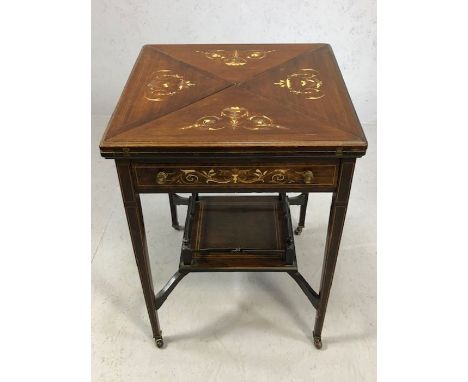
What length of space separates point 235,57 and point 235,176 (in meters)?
0.60

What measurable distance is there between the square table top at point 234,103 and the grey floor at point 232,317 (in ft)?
2.82

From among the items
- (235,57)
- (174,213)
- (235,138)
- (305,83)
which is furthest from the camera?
(174,213)

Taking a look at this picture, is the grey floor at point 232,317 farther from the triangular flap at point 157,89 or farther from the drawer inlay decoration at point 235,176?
the triangular flap at point 157,89

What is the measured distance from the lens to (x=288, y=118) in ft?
4.12

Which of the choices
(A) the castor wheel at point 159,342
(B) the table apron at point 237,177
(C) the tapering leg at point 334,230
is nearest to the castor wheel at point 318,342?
(C) the tapering leg at point 334,230

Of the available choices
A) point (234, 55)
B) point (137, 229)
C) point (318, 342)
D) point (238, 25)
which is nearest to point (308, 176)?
point (137, 229)

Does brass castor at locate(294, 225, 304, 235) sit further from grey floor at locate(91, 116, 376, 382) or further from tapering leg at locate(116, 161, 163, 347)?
tapering leg at locate(116, 161, 163, 347)

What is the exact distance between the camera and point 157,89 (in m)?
1.41

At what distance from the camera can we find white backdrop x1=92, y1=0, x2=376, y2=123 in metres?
2.38

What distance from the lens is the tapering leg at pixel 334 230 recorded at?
3.93 feet

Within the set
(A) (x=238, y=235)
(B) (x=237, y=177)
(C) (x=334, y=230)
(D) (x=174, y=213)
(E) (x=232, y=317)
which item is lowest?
(E) (x=232, y=317)

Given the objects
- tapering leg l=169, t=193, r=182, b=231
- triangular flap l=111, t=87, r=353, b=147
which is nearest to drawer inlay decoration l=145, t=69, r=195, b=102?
triangular flap l=111, t=87, r=353, b=147

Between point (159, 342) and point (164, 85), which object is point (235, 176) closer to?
point (164, 85)

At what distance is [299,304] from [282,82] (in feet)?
3.01
